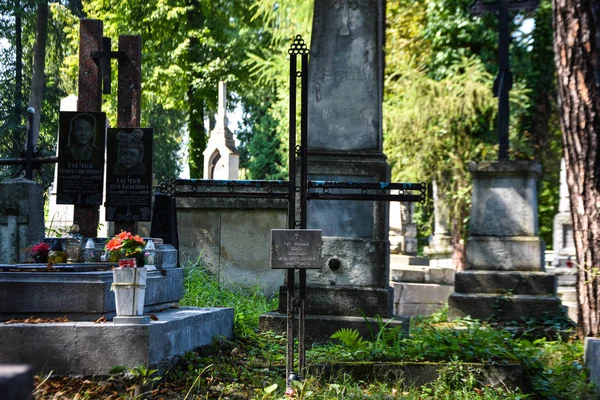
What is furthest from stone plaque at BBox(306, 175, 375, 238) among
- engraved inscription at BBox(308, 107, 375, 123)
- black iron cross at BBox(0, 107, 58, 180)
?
black iron cross at BBox(0, 107, 58, 180)

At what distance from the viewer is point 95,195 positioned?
1036 cm

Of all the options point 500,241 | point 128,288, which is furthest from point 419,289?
point 128,288

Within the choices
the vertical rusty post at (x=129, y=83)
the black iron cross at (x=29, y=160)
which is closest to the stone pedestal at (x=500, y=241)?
the vertical rusty post at (x=129, y=83)

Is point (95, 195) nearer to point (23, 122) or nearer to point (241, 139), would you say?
point (23, 122)

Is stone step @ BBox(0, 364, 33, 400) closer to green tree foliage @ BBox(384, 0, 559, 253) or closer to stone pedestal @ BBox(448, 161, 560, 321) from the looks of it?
stone pedestal @ BBox(448, 161, 560, 321)

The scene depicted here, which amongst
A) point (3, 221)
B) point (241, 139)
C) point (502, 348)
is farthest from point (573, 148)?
point (241, 139)

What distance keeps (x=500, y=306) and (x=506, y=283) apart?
18.5 inches

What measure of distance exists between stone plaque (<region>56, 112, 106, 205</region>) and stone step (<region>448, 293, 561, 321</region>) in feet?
16.6

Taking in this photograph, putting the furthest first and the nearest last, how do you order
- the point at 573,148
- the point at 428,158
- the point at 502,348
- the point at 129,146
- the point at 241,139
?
1. the point at 241,139
2. the point at 428,158
3. the point at 129,146
4. the point at 573,148
5. the point at 502,348

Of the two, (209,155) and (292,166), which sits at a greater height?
(209,155)

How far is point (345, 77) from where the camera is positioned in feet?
28.6

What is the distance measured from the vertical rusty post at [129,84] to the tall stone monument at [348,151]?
324 centimetres

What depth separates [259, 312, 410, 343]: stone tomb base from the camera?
26.6ft

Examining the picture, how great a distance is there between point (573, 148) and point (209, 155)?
64.0 ft
